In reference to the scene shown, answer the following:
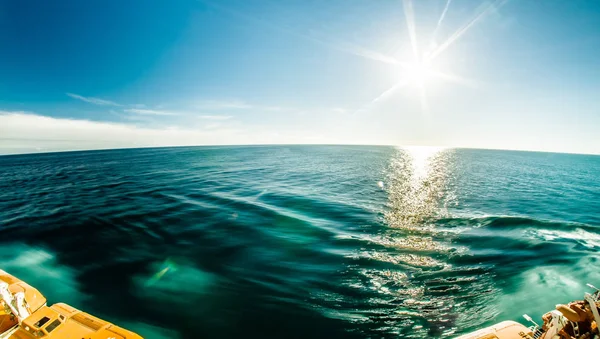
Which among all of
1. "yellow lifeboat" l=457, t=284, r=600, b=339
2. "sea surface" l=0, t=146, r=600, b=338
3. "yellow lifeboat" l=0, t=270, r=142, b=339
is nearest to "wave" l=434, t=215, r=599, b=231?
"sea surface" l=0, t=146, r=600, b=338

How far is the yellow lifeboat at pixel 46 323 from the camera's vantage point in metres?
8.38

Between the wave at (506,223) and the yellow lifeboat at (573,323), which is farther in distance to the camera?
the wave at (506,223)

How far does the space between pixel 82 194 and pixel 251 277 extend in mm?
38598

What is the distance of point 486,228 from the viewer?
22.5m

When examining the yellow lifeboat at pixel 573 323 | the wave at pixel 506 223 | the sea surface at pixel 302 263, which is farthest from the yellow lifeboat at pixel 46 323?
the wave at pixel 506 223

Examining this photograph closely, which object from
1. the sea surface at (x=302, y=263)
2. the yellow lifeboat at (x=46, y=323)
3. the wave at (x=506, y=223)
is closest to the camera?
the yellow lifeboat at (x=46, y=323)

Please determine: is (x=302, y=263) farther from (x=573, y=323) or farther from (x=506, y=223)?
(x=506, y=223)

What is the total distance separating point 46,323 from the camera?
8656mm

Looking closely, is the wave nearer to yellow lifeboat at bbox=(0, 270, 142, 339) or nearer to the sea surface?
the sea surface

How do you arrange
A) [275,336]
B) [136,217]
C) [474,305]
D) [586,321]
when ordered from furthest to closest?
[136,217] → [474,305] → [275,336] → [586,321]

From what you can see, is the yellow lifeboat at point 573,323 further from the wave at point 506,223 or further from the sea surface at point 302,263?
the wave at point 506,223

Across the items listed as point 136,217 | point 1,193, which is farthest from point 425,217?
point 1,193

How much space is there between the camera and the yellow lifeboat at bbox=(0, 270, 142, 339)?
8375 millimetres

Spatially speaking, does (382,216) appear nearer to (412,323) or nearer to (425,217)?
(425,217)
